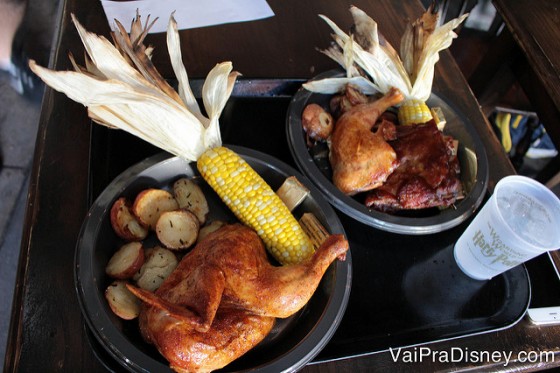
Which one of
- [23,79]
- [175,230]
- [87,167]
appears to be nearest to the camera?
[175,230]

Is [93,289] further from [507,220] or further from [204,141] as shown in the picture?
[507,220]

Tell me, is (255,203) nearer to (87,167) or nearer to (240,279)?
(240,279)

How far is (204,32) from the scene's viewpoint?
1721 mm

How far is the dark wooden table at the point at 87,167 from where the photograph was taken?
3.14 ft

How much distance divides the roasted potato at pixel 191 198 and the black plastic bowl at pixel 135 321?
52mm

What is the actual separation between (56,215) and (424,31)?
4.32 ft

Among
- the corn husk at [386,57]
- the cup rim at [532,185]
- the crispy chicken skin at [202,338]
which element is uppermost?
the corn husk at [386,57]

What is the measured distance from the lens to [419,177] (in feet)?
4.28

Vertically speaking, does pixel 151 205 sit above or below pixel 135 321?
above

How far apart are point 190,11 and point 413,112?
3.35ft

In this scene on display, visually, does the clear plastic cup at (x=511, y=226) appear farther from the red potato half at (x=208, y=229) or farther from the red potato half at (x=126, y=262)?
the red potato half at (x=126, y=262)

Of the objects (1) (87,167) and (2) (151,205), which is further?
(1) (87,167)

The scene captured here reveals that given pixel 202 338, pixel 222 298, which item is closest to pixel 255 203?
pixel 222 298

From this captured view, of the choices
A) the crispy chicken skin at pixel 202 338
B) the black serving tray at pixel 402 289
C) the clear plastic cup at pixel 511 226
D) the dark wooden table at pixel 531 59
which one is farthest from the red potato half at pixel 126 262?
the dark wooden table at pixel 531 59
